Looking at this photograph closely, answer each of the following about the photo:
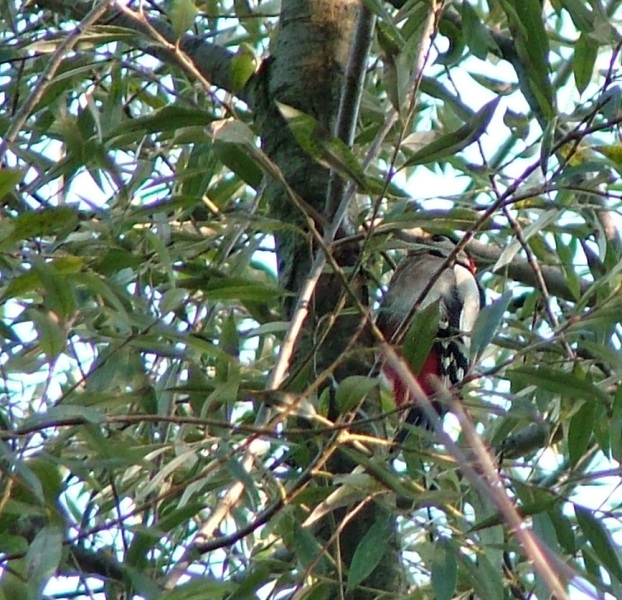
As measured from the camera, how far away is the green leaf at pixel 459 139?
1152 mm

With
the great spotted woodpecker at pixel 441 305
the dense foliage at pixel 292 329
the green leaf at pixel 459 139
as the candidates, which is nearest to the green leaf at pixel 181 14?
the dense foliage at pixel 292 329

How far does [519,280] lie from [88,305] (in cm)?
78

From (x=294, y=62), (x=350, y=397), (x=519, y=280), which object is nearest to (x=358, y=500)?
(x=350, y=397)

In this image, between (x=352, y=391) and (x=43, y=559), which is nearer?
(x=43, y=559)

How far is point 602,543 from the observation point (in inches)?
48.4

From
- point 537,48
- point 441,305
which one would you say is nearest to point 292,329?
point 537,48

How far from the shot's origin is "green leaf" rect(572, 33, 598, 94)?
4.42ft

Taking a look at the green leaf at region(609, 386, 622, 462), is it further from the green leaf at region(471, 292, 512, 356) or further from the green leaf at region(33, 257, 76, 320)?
the green leaf at region(33, 257, 76, 320)

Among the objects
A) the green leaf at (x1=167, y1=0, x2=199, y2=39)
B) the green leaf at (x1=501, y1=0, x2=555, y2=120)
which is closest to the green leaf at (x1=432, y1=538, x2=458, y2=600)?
the green leaf at (x1=501, y1=0, x2=555, y2=120)

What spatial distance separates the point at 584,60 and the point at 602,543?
0.53 m

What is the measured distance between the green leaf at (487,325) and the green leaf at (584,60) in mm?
287

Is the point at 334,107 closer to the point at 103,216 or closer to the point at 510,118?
the point at 510,118

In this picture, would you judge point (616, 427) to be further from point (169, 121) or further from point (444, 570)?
point (169, 121)

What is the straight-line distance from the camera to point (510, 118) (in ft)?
4.95
